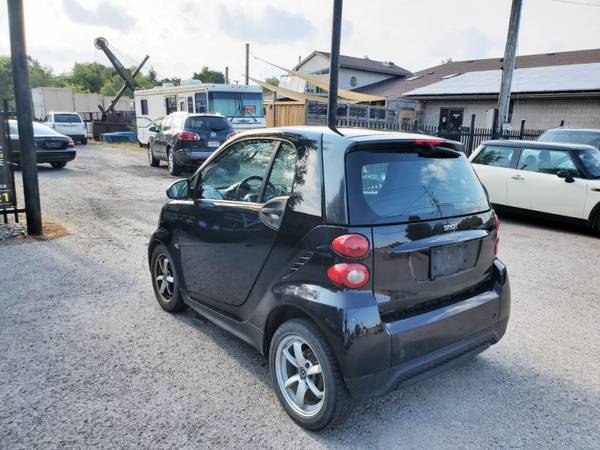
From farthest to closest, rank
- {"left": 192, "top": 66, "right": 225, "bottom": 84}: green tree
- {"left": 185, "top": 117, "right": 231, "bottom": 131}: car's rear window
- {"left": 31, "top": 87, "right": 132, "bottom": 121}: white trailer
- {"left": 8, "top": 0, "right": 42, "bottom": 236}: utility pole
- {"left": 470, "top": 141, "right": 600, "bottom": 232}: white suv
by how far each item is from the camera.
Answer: {"left": 192, "top": 66, "right": 225, "bottom": 84}: green tree, {"left": 31, "top": 87, "right": 132, "bottom": 121}: white trailer, {"left": 185, "top": 117, "right": 231, "bottom": 131}: car's rear window, {"left": 470, "top": 141, "right": 600, "bottom": 232}: white suv, {"left": 8, "top": 0, "right": 42, "bottom": 236}: utility pole

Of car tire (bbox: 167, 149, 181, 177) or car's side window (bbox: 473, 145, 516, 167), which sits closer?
car's side window (bbox: 473, 145, 516, 167)

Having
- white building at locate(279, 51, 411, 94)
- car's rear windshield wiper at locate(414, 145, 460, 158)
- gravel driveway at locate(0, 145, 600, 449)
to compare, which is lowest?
gravel driveway at locate(0, 145, 600, 449)

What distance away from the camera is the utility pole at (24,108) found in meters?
6.08

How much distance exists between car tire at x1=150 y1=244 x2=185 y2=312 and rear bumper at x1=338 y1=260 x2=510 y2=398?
2138 millimetres

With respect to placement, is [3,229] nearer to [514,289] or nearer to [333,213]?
[333,213]

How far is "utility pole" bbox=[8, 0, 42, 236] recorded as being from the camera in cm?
608

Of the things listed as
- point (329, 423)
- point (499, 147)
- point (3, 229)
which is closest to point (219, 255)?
point (329, 423)

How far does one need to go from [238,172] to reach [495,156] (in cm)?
692

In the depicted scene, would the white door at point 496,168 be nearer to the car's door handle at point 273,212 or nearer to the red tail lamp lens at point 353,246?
the car's door handle at point 273,212

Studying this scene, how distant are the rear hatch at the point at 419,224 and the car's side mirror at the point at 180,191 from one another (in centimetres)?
184

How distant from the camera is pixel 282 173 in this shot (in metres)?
3.00

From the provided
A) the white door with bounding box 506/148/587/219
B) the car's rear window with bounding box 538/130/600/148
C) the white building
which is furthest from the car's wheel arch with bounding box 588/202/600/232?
the white building

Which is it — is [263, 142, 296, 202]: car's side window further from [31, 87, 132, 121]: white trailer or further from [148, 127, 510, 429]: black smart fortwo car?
[31, 87, 132, 121]: white trailer

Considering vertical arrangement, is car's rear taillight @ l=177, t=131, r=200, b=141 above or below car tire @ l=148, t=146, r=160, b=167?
above
